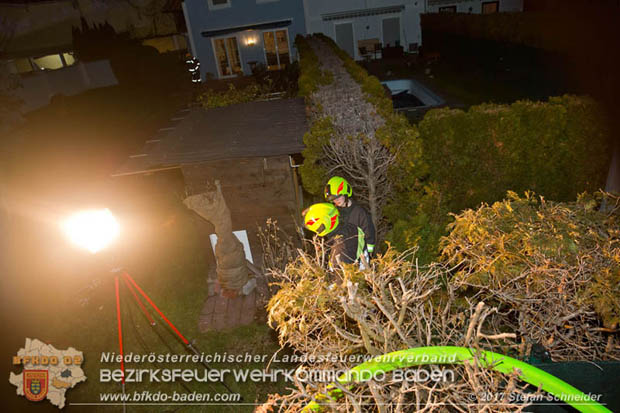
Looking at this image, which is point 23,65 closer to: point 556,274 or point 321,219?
point 321,219

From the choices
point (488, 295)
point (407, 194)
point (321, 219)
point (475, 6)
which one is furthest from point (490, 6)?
point (488, 295)

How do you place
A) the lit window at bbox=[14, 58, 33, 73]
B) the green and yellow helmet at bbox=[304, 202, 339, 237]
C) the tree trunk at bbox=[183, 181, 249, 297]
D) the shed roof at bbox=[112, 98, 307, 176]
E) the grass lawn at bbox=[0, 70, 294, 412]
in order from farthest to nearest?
the lit window at bbox=[14, 58, 33, 73] < the shed roof at bbox=[112, 98, 307, 176] < the tree trunk at bbox=[183, 181, 249, 297] < the grass lawn at bbox=[0, 70, 294, 412] < the green and yellow helmet at bbox=[304, 202, 339, 237]

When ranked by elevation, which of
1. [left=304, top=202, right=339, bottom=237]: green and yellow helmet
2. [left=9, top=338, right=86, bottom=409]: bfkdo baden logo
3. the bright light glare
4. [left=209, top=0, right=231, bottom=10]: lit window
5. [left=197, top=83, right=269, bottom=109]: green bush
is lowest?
[left=9, top=338, right=86, bottom=409]: bfkdo baden logo

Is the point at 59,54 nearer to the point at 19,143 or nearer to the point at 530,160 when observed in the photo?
the point at 19,143

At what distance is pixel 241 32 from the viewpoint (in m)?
22.8

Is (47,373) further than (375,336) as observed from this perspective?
Yes

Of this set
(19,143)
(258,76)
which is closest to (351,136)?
(258,76)

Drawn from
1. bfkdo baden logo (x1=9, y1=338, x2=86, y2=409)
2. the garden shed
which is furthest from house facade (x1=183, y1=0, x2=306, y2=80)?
bfkdo baden logo (x1=9, y1=338, x2=86, y2=409)

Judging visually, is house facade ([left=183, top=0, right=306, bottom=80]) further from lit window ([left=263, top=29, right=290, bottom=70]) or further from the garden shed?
the garden shed

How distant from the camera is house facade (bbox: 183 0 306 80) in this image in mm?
22031

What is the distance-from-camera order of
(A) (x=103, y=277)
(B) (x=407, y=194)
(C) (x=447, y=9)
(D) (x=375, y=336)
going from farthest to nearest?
(C) (x=447, y=9) → (A) (x=103, y=277) → (B) (x=407, y=194) → (D) (x=375, y=336)

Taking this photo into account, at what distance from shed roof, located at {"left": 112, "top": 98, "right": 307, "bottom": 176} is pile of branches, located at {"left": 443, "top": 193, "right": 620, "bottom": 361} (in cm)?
389

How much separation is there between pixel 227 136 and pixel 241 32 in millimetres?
18867

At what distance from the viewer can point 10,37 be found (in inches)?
1101
